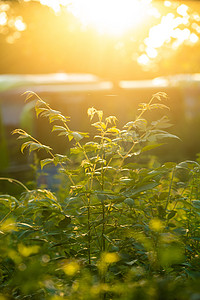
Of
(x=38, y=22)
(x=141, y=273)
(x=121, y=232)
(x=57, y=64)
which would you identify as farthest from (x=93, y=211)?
(x=57, y=64)

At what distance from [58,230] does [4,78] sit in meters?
10.7

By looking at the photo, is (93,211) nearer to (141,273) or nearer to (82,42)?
(141,273)

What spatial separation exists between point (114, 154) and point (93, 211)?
335 mm

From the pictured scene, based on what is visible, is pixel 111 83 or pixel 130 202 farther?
pixel 111 83

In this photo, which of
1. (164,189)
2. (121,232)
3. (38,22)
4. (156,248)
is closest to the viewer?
(156,248)

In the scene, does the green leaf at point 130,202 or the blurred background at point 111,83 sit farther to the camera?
the blurred background at point 111,83

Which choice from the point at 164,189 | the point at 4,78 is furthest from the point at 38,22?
the point at 164,189

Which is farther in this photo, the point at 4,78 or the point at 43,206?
the point at 4,78

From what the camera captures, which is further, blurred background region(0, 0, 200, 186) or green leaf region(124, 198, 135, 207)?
blurred background region(0, 0, 200, 186)

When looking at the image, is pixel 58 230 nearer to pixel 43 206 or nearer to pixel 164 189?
pixel 43 206

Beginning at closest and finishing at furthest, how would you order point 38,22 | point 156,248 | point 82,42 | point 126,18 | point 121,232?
point 156,248
point 121,232
point 126,18
point 38,22
point 82,42

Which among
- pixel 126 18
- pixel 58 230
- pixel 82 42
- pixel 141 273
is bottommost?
pixel 141 273

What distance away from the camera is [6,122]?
11375 millimetres

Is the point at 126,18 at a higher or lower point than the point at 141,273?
higher
